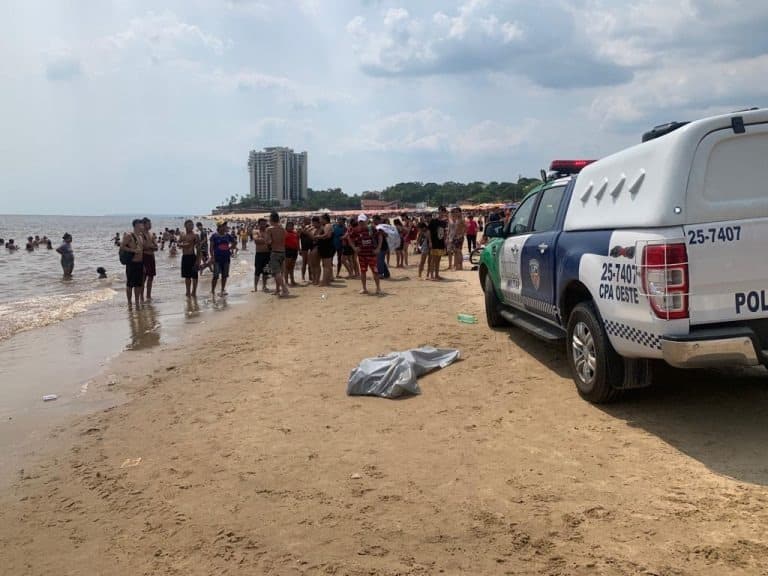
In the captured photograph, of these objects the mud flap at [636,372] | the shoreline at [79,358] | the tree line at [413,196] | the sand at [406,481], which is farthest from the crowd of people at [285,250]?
the tree line at [413,196]

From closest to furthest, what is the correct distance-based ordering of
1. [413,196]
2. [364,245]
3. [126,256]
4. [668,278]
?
1. [668,278]
2. [126,256]
3. [364,245]
4. [413,196]

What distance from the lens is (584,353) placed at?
17.2 ft

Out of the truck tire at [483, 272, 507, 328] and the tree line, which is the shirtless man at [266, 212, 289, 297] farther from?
the tree line

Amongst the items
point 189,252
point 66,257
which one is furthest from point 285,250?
point 66,257

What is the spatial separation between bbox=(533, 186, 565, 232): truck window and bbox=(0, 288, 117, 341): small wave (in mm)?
9030

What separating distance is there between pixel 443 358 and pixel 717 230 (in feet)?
10.8

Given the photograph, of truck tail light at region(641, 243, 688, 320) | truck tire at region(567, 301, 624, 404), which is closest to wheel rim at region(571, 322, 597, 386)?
truck tire at region(567, 301, 624, 404)

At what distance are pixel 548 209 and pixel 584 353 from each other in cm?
186

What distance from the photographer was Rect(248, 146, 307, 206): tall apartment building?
569ft

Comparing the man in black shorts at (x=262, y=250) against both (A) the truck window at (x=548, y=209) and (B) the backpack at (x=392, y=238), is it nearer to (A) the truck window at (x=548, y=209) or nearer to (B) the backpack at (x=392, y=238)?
(B) the backpack at (x=392, y=238)

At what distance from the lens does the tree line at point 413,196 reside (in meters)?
107

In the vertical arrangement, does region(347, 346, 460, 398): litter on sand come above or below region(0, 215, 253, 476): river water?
above

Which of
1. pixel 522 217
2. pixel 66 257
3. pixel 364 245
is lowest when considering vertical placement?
pixel 66 257

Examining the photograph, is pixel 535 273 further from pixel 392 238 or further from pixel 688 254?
pixel 392 238
